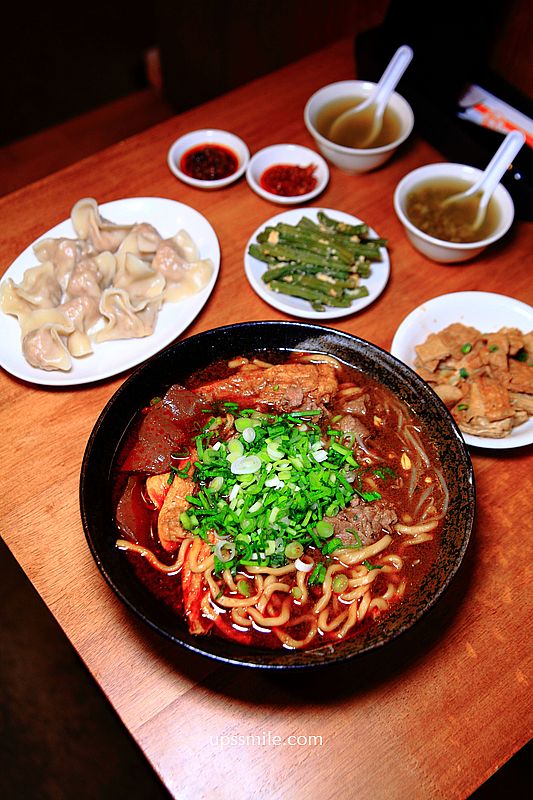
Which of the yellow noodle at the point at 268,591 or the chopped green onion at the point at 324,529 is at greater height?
the chopped green onion at the point at 324,529

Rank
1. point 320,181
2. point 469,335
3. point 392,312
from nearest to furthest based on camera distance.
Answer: point 469,335 < point 392,312 < point 320,181

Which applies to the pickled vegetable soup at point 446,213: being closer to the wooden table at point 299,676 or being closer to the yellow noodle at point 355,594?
the wooden table at point 299,676

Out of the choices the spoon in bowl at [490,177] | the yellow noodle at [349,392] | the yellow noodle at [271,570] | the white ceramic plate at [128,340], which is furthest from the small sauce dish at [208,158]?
the yellow noodle at [271,570]

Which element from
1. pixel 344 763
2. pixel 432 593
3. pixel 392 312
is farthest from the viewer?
pixel 392 312

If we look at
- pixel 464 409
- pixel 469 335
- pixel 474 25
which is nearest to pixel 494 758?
pixel 464 409

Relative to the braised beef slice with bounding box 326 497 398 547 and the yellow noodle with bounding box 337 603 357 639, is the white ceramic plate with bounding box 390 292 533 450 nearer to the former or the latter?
the braised beef slice with bounding box 326 497 398 547

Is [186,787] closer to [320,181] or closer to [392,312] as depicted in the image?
[392,312]
